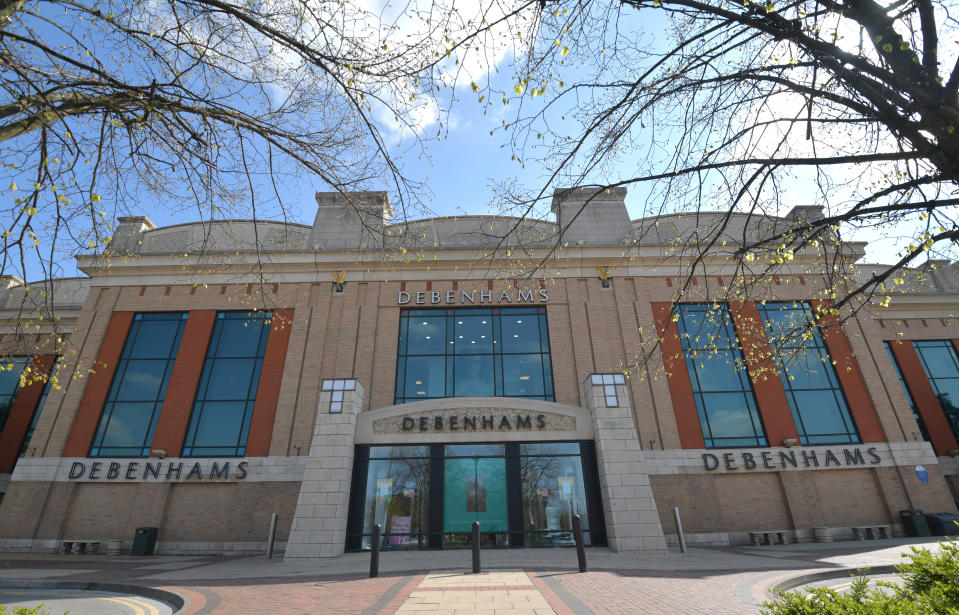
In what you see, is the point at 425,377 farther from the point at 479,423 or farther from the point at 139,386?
the point at 139,386

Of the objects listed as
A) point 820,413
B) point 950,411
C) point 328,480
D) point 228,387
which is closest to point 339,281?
point 228,387

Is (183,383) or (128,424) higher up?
(183,383)

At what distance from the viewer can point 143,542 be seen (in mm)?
15250

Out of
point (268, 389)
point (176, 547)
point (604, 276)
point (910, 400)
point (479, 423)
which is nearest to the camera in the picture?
point (479, 423)

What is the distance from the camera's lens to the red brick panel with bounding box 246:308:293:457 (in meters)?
17.1

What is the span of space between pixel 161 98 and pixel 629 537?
14.9m

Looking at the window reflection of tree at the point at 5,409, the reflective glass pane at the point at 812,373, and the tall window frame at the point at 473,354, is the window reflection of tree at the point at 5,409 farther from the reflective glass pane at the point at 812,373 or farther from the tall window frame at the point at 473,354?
the reflective glass pane at the point at 812,373

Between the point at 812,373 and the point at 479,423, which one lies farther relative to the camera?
the point at 812,373

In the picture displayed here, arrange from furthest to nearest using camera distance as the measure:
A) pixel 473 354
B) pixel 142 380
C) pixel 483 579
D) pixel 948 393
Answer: pixel 948 393, pixel 473 354, pixel 142 380, pixel 483 579

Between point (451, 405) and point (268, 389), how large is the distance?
7987 millimetres

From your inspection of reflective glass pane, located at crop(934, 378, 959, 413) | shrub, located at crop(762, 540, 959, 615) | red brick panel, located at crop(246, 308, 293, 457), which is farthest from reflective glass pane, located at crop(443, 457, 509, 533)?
reflective glass pane, located at crop(934, 378, 959, 413)

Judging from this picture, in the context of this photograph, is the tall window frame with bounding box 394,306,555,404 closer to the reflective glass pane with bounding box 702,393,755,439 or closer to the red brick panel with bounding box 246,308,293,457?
the red brick panel with bounding box 246,308,293,457

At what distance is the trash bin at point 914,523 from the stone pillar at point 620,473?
411 inches

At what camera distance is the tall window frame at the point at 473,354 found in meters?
18.0
